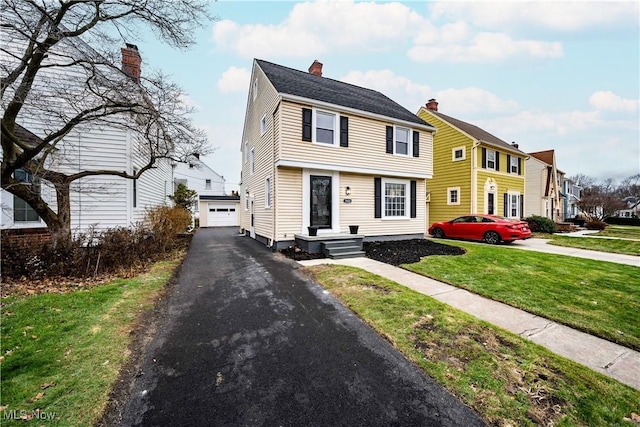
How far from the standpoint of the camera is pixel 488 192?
16.7 m

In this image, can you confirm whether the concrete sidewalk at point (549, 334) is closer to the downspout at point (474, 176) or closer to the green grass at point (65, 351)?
the green grass at point (65, 351)

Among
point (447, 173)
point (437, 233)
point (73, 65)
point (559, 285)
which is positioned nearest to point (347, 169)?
point (559, 285)

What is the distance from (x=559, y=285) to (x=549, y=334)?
9.39 ft

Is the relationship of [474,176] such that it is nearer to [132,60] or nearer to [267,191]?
[267,191]

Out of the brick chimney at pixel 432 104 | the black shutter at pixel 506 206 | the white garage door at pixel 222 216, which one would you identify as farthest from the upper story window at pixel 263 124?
the black shutter at pixel 506 206

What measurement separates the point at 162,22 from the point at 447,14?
10.4 meters

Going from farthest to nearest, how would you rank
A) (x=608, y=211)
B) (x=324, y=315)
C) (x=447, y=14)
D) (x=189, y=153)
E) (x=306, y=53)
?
(x=608, y=211), (x=306, y=53), (x=447, y=14), (x=189, y=153), (x=324, y=315)

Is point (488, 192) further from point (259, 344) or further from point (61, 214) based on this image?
point (61, 214)

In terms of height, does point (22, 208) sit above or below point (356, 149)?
below

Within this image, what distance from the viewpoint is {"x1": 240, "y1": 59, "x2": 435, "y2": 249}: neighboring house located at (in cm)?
947

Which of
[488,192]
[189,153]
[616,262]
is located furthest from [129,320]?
[488,192]

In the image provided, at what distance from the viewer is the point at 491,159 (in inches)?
667

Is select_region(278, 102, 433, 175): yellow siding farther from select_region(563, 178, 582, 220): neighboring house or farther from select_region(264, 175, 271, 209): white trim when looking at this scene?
select_region(563, 178, 582, 220): neighboring house

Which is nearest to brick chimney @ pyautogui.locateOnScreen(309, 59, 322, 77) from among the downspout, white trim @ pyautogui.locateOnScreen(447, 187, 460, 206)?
the downspout
